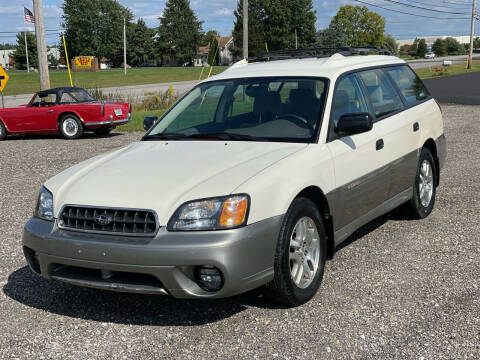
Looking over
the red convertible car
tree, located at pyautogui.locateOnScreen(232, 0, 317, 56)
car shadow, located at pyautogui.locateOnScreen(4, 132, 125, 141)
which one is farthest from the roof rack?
tree, located at pyautogui.locateOnScreen(232, 0, 317, 56)

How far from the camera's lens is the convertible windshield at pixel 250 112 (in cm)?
492

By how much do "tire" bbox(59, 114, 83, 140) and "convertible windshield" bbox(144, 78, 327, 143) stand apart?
10.6 m

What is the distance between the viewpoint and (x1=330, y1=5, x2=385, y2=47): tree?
395ft

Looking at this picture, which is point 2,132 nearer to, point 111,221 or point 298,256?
point 111,221

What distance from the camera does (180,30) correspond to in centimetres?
12256

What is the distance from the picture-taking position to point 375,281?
491 cm

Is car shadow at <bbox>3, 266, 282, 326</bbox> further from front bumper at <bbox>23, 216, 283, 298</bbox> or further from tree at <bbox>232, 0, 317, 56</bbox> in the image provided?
tree at <bbox>232, 0, 317, 56</bbox>

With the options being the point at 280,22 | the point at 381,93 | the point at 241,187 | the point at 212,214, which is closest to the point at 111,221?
the point at 212,214

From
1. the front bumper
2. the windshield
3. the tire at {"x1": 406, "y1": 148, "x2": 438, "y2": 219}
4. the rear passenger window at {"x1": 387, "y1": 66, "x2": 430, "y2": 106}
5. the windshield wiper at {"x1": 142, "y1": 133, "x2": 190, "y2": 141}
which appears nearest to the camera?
the front bumper

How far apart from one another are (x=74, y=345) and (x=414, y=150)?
3.87m

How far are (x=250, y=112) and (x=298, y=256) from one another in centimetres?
144

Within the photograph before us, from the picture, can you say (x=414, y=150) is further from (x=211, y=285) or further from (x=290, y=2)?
(x=290, y=2)

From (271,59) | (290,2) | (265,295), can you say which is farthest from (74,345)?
(290,2)

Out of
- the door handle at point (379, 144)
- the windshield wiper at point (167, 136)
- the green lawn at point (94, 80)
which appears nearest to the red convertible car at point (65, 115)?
the windshield wiper at point (167, 136)
